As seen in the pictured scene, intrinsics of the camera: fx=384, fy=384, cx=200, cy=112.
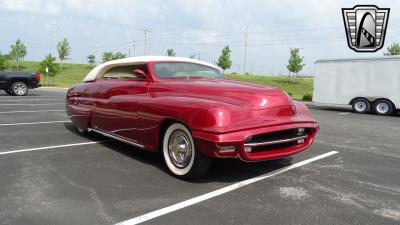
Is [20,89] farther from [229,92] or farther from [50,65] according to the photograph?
[50,65]

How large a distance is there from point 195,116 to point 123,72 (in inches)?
96.4

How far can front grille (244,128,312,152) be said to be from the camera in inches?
171

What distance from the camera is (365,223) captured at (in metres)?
3.41

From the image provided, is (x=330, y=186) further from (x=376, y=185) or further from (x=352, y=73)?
(x=352, y=73)

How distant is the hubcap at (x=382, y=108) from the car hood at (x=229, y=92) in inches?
500

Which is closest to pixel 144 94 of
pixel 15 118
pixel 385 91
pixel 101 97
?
pixel 101 97

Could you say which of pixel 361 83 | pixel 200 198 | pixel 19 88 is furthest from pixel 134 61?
pixel 19 88

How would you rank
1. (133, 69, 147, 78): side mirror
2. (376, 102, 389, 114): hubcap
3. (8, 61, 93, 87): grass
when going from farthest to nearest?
(8, 61, 93, 87): grass < (376, 102, 389, 114): hubcap < (133, 69, 147, 78): side mirror

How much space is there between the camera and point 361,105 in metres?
16.8

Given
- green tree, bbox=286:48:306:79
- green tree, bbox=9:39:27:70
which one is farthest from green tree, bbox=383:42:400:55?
green tree, bbox=9:39:27:70

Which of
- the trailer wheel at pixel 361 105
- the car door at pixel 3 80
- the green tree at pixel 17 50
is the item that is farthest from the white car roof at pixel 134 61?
the green tree at pixel 17 50

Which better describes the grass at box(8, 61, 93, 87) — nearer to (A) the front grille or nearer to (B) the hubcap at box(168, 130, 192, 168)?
(B) the hubcap at box(168, 130, 192, 168)

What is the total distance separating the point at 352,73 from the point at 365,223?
1477cm

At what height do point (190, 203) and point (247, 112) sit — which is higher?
point (247, 112)
